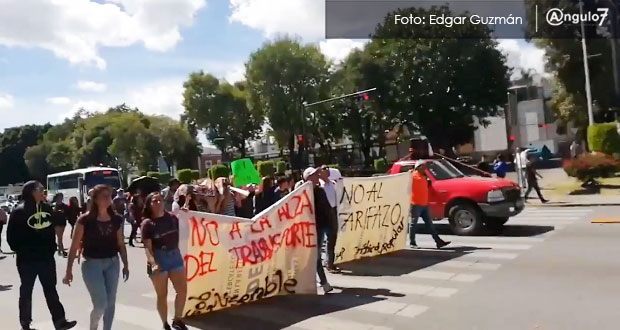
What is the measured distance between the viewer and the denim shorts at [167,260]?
6652mm

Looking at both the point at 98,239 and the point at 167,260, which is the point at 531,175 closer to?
the point at 167,260

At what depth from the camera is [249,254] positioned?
26.6 ft

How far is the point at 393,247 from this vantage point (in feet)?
39.8

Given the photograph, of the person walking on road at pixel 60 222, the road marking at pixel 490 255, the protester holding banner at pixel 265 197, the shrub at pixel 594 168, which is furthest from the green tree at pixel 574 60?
the person walking on road at pixel 60 222

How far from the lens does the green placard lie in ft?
51.1

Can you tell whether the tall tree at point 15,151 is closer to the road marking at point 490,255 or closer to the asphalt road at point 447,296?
the asphalt road at point 447,296

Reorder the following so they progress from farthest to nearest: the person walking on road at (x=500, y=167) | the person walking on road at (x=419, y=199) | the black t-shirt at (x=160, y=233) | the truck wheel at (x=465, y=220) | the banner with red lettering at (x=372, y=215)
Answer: the person walking on road at (x=500, y=167) < the truck wheel at (x=465, y=220) < the person walking on road at (x=419, y=199) < the banner with red lettering at (x=372, y=215) < the black t-shirt at (x=160, y=233)

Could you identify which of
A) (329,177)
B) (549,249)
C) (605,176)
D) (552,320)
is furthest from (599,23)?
(552,320)

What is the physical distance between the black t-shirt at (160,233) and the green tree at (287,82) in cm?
5577

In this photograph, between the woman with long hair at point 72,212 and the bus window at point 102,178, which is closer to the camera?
the woman with long hair at point 72,212

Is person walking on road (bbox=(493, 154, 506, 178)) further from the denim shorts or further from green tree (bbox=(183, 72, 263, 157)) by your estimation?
green tree (bbox=(183, 72, 263, 157))

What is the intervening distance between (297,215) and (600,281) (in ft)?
13.4

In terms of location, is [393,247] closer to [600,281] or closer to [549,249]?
[549,249]

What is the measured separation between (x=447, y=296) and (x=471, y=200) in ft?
20.2
